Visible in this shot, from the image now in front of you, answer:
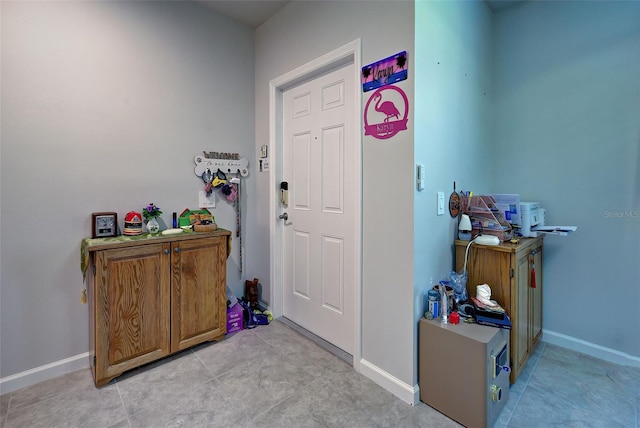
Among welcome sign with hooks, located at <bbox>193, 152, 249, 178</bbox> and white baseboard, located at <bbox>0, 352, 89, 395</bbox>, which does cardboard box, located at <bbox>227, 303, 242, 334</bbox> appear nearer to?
white baseboard, located at <bbox>0, 352, 89, 395</bbox>

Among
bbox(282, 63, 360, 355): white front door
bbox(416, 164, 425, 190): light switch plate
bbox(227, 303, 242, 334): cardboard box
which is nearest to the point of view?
bbox(416, 164, 425, 190): light switch plate

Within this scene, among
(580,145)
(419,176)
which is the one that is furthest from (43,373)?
(580,145)

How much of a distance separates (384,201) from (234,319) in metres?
1.69

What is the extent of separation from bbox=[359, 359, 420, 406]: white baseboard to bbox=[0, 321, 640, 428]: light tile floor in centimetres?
4

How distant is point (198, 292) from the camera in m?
2.22

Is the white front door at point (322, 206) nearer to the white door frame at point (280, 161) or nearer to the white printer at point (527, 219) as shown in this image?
the white door frame at point (280, 161)

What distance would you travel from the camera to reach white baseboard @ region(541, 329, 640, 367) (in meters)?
2.05

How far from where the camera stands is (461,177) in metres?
2.13

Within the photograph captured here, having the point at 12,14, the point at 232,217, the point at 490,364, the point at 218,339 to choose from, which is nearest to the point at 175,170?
the point at 232,217

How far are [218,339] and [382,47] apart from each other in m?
2.45

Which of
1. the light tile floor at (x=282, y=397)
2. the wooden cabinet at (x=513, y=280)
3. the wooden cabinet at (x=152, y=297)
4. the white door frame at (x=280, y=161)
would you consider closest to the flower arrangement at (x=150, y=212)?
the wooden cabinet at (x=152, y=297)

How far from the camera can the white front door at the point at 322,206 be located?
2.17 meters

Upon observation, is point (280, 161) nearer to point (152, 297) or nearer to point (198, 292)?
point (198, 292)

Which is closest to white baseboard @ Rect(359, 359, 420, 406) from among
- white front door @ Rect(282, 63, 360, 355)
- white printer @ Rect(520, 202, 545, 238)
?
white front door @ Rect(282, 63, 360, 355)
